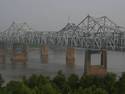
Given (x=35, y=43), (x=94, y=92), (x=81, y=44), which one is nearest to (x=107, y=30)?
(x=81, y=44)

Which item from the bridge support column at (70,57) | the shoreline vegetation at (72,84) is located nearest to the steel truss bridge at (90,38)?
the bridge support column at (70,57)

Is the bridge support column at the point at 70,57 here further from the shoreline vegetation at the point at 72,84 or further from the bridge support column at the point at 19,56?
the shoreline vegetation at the point at 72,84

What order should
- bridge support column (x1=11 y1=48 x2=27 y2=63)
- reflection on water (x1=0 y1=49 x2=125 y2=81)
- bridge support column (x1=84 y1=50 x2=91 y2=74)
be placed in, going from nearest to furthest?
bridge support column (x1=84 y1=50 x2=91 y2=74), reflection on water (x1=0 y1=49 x2=125 y2=81), bridge support column (x1=11 y1=48 x2=27 y2=63)

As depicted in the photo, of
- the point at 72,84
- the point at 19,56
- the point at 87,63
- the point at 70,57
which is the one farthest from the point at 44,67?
the point at 72,84

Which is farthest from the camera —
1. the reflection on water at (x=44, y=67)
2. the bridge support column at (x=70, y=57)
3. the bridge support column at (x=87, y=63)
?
the bridge support column at (x=70, y=57)

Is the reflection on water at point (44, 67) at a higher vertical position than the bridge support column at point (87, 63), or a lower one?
lower

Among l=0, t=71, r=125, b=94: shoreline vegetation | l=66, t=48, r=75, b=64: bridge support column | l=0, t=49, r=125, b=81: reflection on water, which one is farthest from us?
l=66, t=48, r=75, b=64: bridge support column

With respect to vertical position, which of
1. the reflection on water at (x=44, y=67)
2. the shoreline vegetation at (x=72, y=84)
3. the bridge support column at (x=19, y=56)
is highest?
the shoreline vegetation at (x=72, y=84)

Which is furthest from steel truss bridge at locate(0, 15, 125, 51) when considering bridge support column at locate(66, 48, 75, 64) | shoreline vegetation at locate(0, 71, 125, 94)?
shoreline vegetation at locate(0, 71, 125, 94)

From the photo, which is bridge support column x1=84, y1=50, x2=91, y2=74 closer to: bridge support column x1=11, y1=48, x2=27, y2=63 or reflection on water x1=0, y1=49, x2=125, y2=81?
reflection on water x1=0, y1=49, x2=125, y2=81

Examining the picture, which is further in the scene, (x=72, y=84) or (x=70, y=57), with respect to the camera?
(x=70, y=57)

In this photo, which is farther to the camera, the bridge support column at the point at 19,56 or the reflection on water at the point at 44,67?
the bridge support column at the point at 19,56

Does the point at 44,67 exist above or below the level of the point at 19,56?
below

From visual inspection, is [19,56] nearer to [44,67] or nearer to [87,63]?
[44,67]
